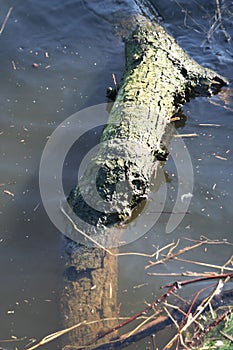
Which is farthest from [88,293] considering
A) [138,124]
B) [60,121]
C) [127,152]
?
[60,121]

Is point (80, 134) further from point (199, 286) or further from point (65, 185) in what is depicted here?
point (199, 286)

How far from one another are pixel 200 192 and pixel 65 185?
3.55 feet

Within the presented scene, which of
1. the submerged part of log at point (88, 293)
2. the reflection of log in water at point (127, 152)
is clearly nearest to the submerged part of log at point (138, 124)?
the reflection of log in water at point (127, 152)

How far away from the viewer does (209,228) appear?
4.15 metres

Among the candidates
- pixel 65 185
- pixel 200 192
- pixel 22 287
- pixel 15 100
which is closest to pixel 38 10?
pixel 15 100

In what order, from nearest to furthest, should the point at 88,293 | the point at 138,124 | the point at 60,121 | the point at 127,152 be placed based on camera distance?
the point at 88,293 < the point at 127,152 < the point at 138,124 < the point at 60,121

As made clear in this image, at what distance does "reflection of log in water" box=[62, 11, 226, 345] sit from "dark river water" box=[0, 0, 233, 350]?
0.66 feet

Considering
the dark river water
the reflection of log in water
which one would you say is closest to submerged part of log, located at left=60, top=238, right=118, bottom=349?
the reflection of log in water

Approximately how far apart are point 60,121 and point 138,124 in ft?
3.13

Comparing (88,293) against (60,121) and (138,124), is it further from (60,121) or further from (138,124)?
(60,121)

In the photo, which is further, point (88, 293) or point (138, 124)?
point (138, 124)

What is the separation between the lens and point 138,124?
168 inches

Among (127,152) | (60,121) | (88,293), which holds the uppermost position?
(127,152)

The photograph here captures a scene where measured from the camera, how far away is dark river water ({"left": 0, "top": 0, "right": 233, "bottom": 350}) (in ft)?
12.5
